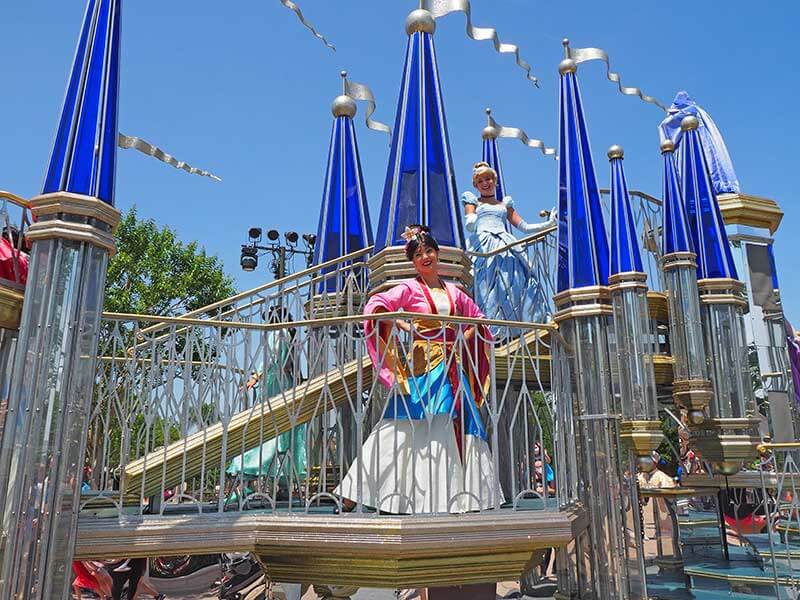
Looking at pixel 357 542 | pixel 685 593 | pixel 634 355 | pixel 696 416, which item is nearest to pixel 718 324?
pixel 696 416

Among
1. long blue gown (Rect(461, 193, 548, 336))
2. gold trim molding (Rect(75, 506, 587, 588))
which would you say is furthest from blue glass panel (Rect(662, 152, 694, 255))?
gold trim molding (Rect(75, 506, 587, 588))

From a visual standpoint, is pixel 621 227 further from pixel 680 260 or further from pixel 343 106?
pixel 343 106

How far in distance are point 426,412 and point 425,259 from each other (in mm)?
1323

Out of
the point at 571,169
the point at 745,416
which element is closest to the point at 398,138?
the point at 571,169

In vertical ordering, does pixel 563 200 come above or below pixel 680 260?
above

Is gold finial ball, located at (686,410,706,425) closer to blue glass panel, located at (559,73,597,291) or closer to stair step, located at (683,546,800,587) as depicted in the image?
stair step, located at (683,546,800,587)

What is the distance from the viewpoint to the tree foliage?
23.0 m

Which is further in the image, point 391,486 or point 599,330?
point 599,330

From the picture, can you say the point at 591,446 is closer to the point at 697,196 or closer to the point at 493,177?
the point at 493,177

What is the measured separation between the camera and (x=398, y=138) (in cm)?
655

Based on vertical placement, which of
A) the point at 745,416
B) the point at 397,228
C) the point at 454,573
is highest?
the point at 397,228

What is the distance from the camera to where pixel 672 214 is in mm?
8984

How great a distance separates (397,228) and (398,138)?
954 mm

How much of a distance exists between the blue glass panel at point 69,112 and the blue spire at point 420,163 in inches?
123
